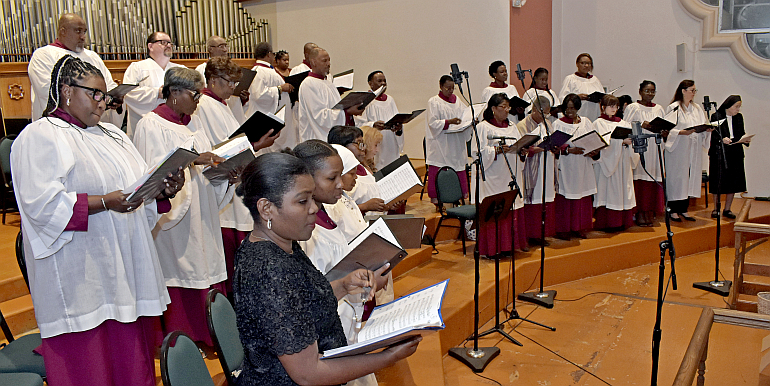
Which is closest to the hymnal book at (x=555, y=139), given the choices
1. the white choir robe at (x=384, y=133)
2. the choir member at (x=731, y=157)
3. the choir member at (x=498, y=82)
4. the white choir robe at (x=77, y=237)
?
the choir member at (x=498, y=82)

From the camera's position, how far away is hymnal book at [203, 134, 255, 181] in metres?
3.37

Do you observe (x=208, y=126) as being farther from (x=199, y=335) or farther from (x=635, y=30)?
(x=635, y=30)

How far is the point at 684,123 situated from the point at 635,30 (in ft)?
9.11

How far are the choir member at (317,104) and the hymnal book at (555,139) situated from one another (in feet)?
6.59

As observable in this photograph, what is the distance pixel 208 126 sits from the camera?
4324 millimetres

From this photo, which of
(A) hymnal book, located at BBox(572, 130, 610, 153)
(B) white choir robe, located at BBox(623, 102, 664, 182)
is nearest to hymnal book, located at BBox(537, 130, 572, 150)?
(A) hymnal book, located at BBox(572, 130, 610, 153)

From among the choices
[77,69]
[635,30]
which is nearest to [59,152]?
[77,69]

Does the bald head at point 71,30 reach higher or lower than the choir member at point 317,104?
higher

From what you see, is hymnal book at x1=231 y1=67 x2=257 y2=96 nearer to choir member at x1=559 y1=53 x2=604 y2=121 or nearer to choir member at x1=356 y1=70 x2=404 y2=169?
choir member at x1=356 y1=70 x2=404 y2=169

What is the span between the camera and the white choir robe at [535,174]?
6613 mm

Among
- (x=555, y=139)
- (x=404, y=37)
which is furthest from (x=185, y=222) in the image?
(x=404, y=37)

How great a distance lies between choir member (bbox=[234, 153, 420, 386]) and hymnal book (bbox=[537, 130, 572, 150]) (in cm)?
447

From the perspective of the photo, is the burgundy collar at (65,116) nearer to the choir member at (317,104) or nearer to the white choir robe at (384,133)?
the choir member at (317,104)

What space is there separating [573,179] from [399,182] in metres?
3.65
